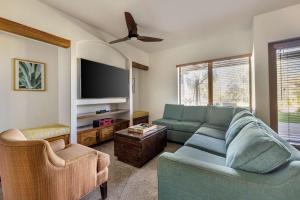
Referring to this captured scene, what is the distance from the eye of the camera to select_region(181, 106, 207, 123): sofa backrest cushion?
3785 millimetres

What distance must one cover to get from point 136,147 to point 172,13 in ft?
8.14

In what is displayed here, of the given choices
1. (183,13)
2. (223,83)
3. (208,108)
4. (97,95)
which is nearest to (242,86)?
(223,83)

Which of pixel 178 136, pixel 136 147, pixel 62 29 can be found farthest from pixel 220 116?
pixel 62 29

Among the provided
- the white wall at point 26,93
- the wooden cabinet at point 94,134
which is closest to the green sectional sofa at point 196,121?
the wooden cabinet at point 94,134

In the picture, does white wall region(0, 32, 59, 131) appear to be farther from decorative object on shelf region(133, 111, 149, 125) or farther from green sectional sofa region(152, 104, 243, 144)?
green sectional sofa region(152, 104, 243, 144)

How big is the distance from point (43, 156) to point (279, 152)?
1669 mm

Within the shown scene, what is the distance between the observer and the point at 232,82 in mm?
3867

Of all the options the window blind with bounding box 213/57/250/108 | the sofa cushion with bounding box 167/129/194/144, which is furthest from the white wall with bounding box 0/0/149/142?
the window blind with bounding box 213/57/250/108

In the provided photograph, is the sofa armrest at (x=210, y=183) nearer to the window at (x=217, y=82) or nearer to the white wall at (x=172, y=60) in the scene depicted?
the window at (x=217, y=82)

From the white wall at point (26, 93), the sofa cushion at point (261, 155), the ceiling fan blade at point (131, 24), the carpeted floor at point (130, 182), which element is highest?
the ceiling fan blade at point (131, 24)

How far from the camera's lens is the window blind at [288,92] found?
2621 millimetres

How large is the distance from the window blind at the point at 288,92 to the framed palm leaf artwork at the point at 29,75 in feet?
14.7

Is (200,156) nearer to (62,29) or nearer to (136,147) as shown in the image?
(136,147)

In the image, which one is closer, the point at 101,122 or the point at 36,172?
the point at 36,172
